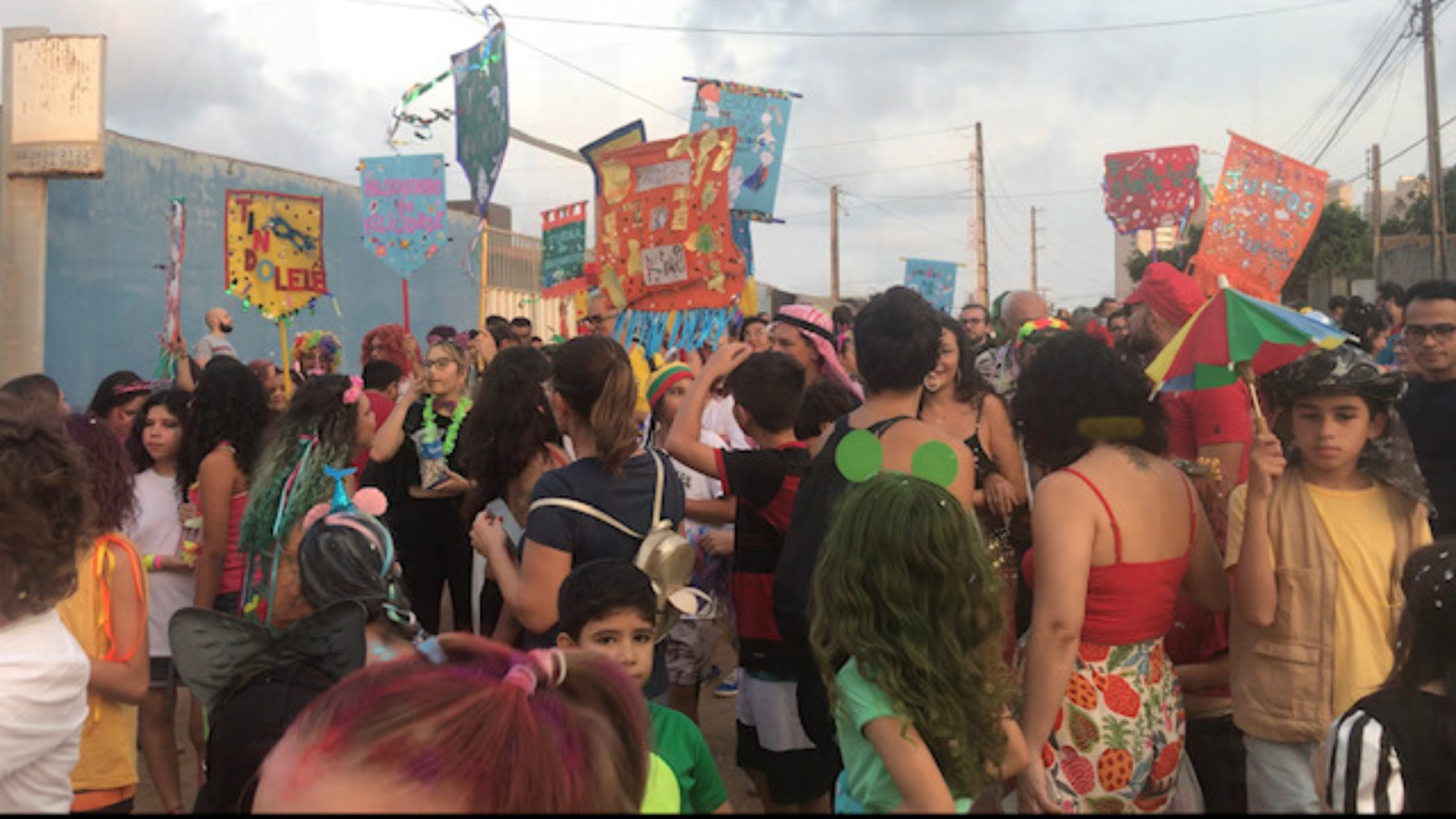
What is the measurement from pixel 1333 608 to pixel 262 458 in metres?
3.25

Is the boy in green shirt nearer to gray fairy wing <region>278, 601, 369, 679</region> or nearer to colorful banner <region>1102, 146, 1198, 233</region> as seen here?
gray fairy wing <region>278, 601, 369, 679</region>

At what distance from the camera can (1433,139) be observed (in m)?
21.8

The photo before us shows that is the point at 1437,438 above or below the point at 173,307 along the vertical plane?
below

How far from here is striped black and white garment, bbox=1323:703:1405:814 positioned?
1973mm

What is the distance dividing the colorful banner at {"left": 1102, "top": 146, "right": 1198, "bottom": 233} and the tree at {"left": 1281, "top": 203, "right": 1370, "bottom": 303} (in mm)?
19213

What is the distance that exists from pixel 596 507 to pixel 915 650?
1.22 m

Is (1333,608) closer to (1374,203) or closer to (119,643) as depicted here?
(119,643)

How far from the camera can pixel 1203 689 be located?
3.32 m

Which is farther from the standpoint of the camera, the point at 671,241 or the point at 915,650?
the point at 671,241

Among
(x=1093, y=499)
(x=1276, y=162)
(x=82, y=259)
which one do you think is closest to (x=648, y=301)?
(x=1276, y=162)

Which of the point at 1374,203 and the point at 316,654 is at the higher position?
the point at 1374,203

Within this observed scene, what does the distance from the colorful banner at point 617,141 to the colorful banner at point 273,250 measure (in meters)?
2.82

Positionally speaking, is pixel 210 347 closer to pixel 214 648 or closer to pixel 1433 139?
pixel 214 648

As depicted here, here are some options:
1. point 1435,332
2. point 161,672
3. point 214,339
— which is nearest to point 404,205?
point 214,339
